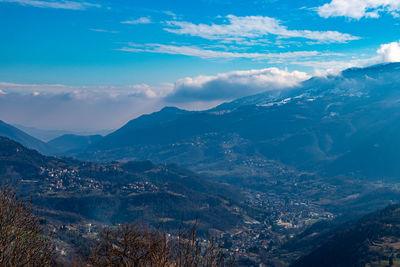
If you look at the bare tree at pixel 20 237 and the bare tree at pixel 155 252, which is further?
the bare tree at pixel 20 237

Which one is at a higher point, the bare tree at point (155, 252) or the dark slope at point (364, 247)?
the bare tree at point (155, 252)

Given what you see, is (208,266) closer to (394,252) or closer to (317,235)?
(394,252)

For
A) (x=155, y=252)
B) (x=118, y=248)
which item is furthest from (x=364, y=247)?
(x=155, y=252)

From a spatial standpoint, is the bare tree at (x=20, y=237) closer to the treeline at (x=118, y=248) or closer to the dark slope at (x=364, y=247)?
the treeline at (x=118, y=248)

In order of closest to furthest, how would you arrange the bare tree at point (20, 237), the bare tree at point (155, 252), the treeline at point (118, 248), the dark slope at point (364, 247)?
the bare tree at point (155, 252)
the treeline at point (118, 248)
the bare tree at point (20, 237)
the dark slope at point (364, 247)

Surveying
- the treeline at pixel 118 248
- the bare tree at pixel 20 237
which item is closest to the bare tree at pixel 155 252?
the treeline at pixel 118 248

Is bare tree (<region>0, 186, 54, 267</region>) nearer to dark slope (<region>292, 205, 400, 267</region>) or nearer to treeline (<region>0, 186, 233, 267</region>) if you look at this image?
A: treeline (<region>0, 186, 233, 267</region>)

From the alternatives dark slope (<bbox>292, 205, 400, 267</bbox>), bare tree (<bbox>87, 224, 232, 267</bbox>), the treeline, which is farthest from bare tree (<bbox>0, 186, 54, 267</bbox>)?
dark slope (<bbox>292, 205, 400, 267</bbox>)
